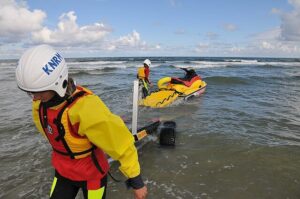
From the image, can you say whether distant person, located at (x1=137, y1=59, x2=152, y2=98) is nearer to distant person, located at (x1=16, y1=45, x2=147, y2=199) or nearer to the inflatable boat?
the inflatable boat

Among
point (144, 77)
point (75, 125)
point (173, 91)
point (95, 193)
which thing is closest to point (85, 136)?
point (75, 125)

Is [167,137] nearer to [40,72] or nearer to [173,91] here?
[40,72]

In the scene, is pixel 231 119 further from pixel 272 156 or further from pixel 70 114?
pixel 70 114

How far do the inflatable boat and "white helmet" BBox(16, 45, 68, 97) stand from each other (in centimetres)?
885

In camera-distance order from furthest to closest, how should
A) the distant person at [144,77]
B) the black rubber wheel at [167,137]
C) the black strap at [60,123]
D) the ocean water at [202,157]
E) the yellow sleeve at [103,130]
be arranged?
the distant person at [144,77] → the black rubber wheel at [167,137] → the ocean water at [202,157] → the black strap at [60,123] → the yellow sleeve at [103,130]

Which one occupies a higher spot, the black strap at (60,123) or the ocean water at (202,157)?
the black strap at (60,123)

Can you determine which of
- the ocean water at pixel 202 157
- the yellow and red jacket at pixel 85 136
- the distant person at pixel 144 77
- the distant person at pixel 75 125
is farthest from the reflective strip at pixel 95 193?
the distant person at pixel 144 77

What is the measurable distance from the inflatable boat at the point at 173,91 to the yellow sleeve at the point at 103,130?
8759mm

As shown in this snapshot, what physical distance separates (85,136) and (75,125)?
15 centimetres

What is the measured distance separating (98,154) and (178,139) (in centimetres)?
487

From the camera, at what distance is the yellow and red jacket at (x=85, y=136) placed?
236 centimetres

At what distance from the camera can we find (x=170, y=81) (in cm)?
1296

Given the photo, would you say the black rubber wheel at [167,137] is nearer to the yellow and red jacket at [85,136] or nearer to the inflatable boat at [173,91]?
the yellow and red jacket at [85,136]

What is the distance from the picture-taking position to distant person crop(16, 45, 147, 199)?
237 centimetres
